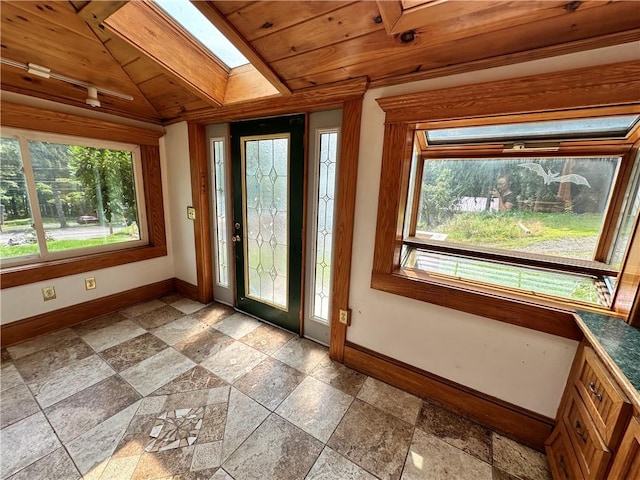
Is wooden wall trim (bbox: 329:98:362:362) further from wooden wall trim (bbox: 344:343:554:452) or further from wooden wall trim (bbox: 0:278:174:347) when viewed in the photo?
wooden wall trim (bbox: 0:278:174:347)

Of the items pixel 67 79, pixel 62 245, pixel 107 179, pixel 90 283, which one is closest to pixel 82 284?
pixel 90 283

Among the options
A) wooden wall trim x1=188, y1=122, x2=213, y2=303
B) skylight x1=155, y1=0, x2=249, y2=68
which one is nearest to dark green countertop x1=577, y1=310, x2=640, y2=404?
skylight x1=155, y1=0, x2=249, y2=68

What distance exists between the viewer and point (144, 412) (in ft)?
4.82

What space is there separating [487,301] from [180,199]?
297 centimetres

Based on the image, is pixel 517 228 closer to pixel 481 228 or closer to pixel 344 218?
pixel 481 228

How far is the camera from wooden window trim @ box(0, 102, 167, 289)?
1.90 m

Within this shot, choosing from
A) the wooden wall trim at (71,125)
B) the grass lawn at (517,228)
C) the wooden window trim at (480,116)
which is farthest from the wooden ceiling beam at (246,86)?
the grass lawn at (517,228)

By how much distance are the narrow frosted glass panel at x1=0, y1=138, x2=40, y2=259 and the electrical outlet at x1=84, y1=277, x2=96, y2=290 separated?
47 centimetres

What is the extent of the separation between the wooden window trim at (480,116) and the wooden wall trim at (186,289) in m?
2.19

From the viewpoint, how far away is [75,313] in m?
2.31

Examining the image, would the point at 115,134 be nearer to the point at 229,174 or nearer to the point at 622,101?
the point at 229,174

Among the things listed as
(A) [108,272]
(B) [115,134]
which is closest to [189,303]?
(A) [108,272]

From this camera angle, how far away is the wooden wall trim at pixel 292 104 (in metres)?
1.58

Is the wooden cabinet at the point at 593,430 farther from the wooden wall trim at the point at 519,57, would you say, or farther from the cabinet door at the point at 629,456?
the wooden wall trim at the point at 519,57
